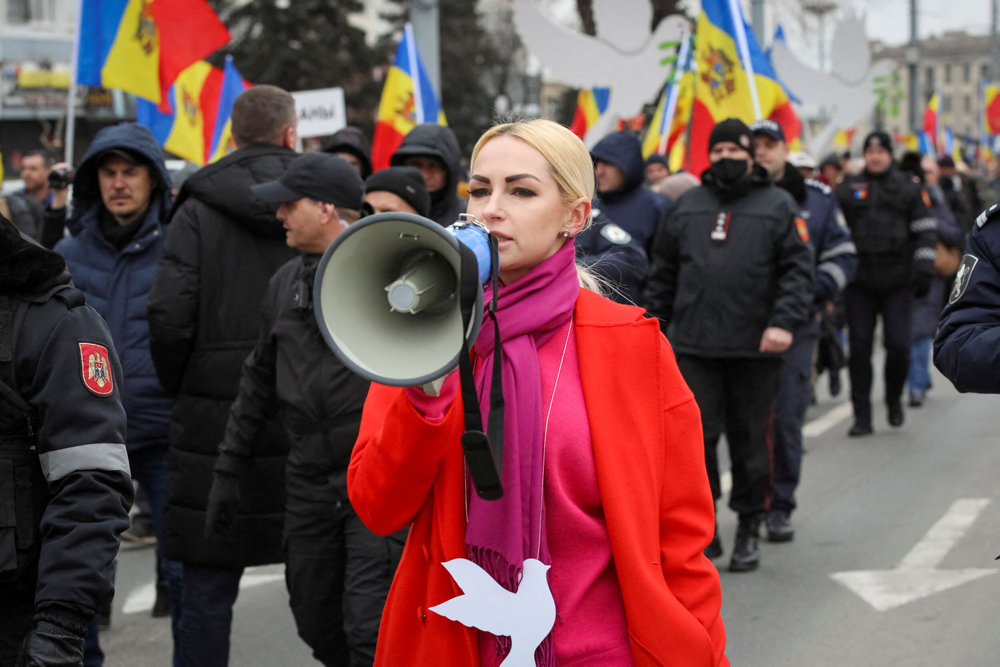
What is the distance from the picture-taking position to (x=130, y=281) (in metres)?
5.44

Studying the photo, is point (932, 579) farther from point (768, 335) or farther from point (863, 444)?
point (863, 444)

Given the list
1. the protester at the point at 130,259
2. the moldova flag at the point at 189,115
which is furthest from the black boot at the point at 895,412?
the protester at the point at 130,259

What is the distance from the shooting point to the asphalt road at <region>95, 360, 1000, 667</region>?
5383 mm

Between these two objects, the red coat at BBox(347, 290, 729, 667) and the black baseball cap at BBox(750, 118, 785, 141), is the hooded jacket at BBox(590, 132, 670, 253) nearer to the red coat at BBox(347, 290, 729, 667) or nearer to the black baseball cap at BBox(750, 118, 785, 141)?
the black baseball cap at BBox(750, 118, 785, 141)

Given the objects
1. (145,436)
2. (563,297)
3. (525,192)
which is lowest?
(145,436)

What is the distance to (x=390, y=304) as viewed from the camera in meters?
2.23

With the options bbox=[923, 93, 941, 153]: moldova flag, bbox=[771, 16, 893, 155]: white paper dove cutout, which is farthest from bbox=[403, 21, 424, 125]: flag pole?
bbox=[923, 93, 941, 153]: moldova flag

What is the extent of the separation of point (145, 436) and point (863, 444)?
5.99 metres

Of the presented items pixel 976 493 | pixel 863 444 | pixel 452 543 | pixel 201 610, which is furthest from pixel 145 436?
pixel 863 444

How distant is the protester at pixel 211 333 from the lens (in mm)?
4578

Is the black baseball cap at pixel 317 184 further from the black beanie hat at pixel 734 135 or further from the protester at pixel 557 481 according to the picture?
the black beanie hat at pixel 734 135

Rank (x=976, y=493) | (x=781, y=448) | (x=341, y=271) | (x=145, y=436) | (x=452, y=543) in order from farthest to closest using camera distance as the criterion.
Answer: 1. (x=976, y=493)
2. (x=781, y=448)
3. (x=145, y=436)
4. (x=452, y=543)
5. (x=341, y=271)

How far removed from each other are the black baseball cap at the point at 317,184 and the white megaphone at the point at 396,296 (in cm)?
218

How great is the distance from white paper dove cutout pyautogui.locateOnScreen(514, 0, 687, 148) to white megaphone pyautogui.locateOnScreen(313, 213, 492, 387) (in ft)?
33.1
